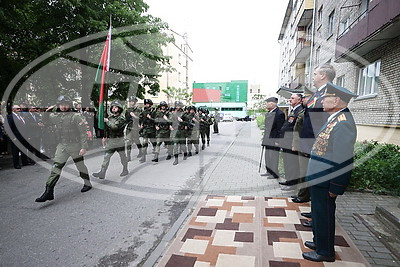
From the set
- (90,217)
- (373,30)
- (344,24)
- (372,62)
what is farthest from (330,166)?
(344,24)

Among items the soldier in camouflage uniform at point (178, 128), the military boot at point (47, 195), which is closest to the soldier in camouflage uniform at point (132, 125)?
the soldier in camouflage uniform at point (178, 128)

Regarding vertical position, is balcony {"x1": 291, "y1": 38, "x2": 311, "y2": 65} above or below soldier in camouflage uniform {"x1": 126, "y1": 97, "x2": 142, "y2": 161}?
above

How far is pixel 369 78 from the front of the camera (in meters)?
9.66

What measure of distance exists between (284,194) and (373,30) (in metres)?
6.30

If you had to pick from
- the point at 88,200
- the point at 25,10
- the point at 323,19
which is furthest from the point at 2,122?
the point at 323,19

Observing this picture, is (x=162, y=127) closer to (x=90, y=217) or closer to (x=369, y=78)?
(x=90, y=217)

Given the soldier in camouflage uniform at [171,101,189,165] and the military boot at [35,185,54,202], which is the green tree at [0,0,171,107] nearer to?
the soldier in camouflage uniform at [171,101,189,165]

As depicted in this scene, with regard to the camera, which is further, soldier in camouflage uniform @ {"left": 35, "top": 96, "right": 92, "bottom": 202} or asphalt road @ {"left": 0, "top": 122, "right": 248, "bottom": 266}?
soldier in camouflage uniform @ {"left": 35, "top": 96, "right": 92, "bottom": 202}

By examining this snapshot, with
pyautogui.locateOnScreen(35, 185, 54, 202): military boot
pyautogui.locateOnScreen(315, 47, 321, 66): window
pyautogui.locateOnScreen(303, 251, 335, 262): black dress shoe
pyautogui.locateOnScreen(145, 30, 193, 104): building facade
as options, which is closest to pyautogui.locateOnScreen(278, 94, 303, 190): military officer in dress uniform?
pyautogui.locateOnScreen(303, 251, 335, 262): black dress shoe

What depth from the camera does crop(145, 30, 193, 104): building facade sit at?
152ft

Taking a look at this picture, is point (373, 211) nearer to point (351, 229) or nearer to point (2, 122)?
point (351, 229)

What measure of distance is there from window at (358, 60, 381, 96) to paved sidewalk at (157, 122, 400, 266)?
18.3 ft

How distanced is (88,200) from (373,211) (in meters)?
4.91

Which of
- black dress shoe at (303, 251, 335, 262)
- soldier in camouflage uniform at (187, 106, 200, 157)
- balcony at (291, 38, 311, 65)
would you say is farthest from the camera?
balcony at (291, 38, 311, 65)
